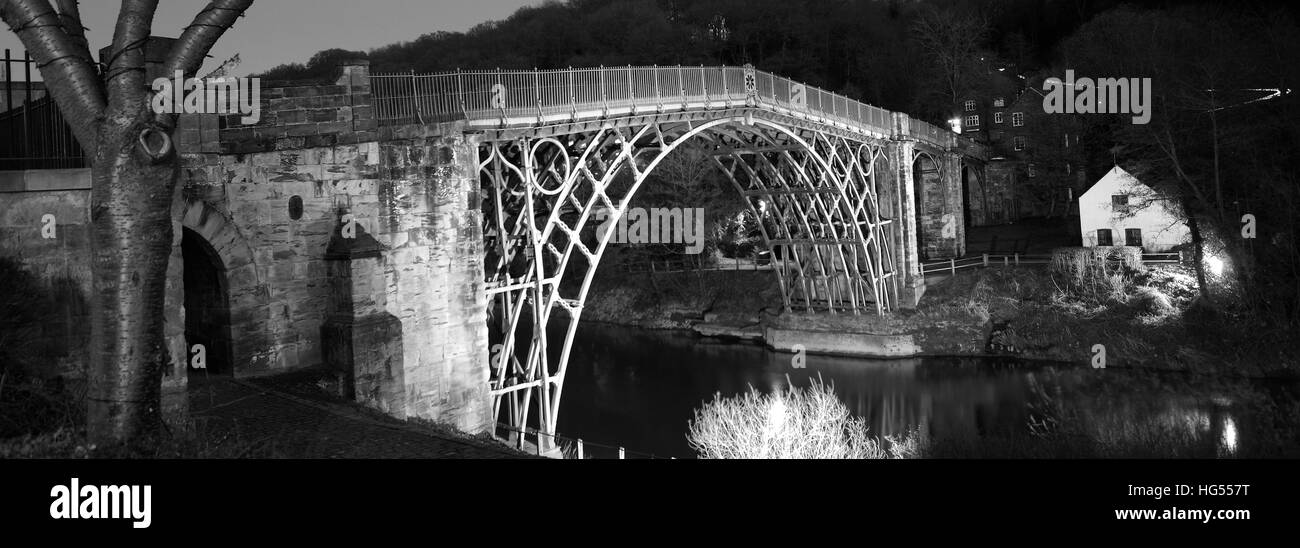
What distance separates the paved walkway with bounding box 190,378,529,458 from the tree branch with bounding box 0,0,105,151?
2.68 m

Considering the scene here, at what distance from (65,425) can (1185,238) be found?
1372 inches

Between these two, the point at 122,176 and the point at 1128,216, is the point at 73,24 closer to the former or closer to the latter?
the point at 122,176

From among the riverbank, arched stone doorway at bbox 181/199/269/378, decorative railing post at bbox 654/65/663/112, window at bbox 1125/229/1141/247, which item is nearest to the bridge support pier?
the riverbank

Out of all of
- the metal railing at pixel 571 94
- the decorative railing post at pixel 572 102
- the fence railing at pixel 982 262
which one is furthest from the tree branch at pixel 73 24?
the fence railing at pixel 982 262

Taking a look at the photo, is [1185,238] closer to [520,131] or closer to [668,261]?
[668,261]

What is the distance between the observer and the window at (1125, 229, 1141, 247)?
3647 centimetres

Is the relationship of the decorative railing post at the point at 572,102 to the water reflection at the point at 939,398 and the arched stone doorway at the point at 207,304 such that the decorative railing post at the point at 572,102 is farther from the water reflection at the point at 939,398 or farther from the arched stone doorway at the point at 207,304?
the water reflection at the point at 939,398

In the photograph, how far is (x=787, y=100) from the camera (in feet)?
87.3

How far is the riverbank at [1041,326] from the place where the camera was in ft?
95.6

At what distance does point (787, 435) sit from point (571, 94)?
27.5 ft
